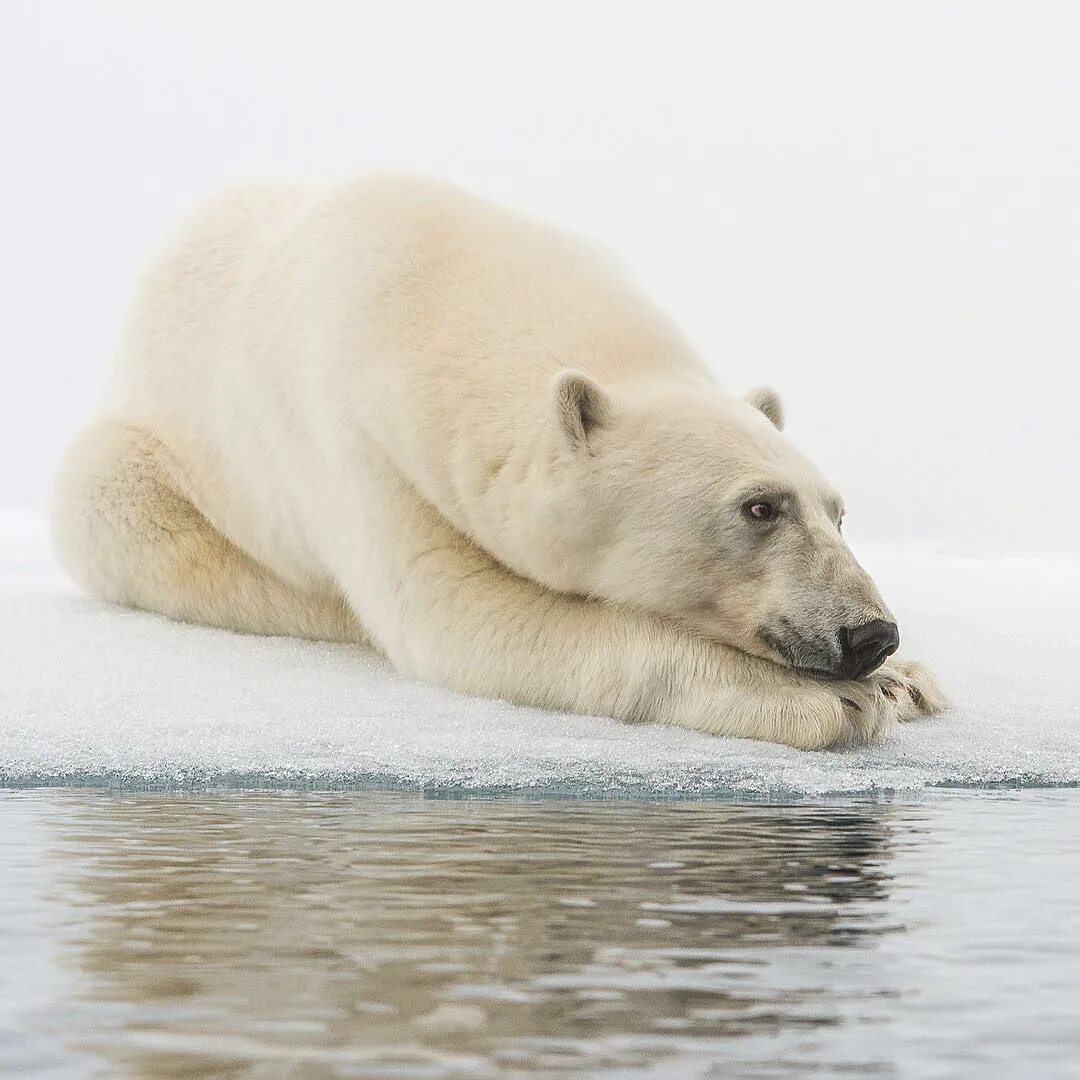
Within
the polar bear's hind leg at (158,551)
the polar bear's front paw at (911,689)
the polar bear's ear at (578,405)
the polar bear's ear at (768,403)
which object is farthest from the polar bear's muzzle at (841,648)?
the polar bear's hind leg at (158,551)

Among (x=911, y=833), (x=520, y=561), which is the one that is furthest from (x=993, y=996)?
(x=520, y=561)

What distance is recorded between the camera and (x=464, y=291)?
507 cm

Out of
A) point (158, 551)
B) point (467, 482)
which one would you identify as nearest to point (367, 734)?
point (467, 482)

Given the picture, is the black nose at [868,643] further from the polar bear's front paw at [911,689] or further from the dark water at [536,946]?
the dark water at [536,946]

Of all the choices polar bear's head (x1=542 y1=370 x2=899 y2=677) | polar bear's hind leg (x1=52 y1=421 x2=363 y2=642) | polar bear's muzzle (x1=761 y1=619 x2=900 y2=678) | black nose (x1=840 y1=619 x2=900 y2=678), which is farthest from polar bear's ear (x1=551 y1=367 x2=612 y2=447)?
polar bear's hind leg (x1=52 y1=421 x2=363 y2=642)

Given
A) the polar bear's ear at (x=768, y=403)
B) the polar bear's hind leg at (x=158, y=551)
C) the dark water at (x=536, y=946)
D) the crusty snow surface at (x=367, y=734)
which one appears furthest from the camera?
the polar bear's hind leg at (x=158, y=551)

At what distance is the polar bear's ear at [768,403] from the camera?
5242 mm

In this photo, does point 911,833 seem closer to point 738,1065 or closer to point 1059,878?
point 1059,878

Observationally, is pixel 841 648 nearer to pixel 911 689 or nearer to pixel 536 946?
pixel 911 689

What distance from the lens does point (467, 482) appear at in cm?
471

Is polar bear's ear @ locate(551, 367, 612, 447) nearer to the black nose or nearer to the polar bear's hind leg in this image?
the black nose

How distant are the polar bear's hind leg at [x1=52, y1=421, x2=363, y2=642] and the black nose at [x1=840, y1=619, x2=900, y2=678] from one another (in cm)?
200

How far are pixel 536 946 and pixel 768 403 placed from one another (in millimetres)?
3352

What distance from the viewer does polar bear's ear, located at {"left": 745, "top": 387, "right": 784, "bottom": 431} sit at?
5.24 m
